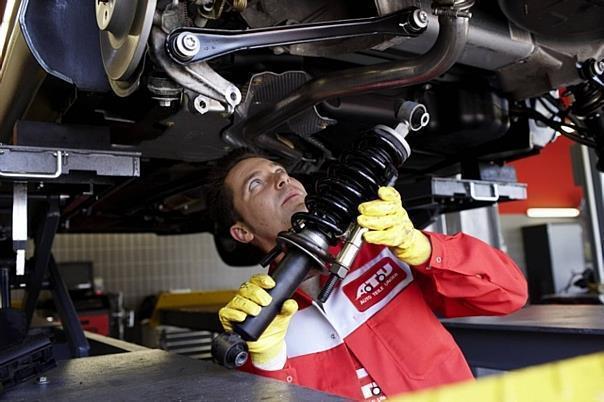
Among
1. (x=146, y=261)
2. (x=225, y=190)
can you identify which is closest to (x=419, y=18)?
(x=225, y=190)

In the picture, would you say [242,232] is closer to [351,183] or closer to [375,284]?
[375,284]

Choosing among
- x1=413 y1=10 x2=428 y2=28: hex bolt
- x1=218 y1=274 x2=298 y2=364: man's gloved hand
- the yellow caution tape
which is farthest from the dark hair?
the yellow caution tape

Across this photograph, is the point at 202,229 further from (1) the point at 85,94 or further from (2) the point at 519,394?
(2) the point at 519,394

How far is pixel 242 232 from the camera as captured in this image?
63.2 inches

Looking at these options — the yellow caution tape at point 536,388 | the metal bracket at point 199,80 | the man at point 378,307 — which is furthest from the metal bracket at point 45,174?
the yellow caution tape at point 536,388

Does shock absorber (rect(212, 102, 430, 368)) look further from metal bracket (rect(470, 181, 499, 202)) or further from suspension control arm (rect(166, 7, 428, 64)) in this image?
metal bracket (rect(470, 181, 499, 202))

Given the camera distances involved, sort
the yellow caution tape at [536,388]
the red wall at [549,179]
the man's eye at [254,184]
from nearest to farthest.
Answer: the yellow caution tape at [536,388]
the man's eye at [254,184]
the red wall at [549,179]

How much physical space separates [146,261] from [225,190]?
4.54 m

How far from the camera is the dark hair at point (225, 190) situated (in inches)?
63.1

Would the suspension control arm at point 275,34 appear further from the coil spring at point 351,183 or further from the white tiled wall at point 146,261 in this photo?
the white tiled wall at point 146,261

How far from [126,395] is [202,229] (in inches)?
80.3

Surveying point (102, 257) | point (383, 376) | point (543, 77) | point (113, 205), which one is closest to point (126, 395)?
point (383, 376)

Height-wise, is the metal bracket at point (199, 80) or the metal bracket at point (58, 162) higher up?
the metal bracket at point (199, 80)

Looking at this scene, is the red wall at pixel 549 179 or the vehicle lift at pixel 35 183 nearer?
the vehicle lift at pixel 35 183
